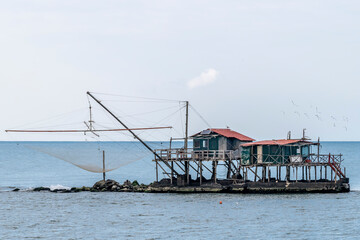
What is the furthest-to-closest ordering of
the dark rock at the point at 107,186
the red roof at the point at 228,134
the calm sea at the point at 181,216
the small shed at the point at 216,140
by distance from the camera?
1. the dark rock at the point at 107,186
2. the red roof at the point at 228,134
3. the small shed at the point at 216,140
4. the calm sea at the point at 181,216

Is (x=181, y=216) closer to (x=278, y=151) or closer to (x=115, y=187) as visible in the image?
(x=278, y=151)

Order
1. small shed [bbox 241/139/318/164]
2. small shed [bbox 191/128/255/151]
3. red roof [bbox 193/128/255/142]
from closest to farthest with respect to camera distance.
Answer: small shed [bbox 241/139/318/164]
small shed [bbox 191/128/255/151]
red roof [bbox 193/128/255/142]

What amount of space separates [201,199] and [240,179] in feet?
27.0

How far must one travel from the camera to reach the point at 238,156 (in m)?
76.9

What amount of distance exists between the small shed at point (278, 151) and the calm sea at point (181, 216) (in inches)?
180

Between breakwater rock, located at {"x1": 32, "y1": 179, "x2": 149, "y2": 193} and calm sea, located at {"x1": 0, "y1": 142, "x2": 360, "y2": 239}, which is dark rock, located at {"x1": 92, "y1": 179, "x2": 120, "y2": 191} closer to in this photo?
breakwater rock, located at {"x1": 32, "y1": 179, "x2": 149, "y2": 193}

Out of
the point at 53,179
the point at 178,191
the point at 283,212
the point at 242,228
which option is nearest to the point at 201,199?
the point at 178,191

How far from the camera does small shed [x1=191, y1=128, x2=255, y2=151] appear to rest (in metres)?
76.4

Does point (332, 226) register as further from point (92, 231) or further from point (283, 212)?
point (92, 231)

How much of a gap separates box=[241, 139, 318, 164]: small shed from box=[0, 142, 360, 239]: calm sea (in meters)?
4.58

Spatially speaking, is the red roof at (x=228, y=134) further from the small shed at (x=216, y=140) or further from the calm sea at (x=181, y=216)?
the calm sea at (x=181, y=216)

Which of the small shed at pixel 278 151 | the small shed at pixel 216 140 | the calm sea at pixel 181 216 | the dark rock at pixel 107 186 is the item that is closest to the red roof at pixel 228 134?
the small shed at pixel 216 140

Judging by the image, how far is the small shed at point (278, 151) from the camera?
240 feet

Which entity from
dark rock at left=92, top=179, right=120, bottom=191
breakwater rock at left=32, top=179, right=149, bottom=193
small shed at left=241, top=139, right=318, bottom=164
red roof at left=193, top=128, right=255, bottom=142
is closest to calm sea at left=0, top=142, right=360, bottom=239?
breakwater rock at left=32, top=179, right=149, bottom=193
